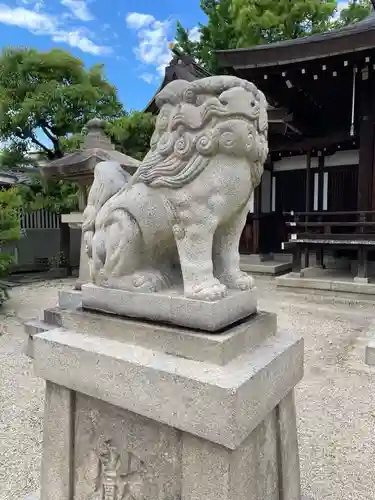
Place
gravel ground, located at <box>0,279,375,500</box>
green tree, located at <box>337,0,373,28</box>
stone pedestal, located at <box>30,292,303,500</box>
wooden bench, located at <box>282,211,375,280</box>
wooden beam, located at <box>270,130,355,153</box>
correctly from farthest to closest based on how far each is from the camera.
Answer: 1. green tree, located at <box>337,0,373,28</box>
2. wooden beam, located at <box>270,130,355,153</box>
3. wooden bench, located at <box>282,211,375,280</box>
4. gravel ground, located at <box>0,279,375,500</box>
5. stone pedestal, located at <box>30,292,303,500</box>

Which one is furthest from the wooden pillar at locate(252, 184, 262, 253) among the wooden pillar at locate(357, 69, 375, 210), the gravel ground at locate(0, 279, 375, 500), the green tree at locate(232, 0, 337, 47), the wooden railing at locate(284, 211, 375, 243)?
the green tree at locate(232, 0, 337, 47)

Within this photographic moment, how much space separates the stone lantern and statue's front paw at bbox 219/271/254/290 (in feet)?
9.10

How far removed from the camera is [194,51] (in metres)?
14.1

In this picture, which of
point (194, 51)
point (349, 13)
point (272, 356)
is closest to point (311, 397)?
point (272, 356)

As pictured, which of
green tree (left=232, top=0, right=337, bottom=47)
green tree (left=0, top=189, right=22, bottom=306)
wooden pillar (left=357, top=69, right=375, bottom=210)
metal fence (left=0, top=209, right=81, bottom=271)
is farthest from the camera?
green tree (left=232, top=0, right=337, bottom=47)

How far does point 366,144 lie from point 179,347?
668 cm

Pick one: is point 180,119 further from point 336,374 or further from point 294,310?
point 294,310

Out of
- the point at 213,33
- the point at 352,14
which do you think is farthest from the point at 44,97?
the point at 352,14

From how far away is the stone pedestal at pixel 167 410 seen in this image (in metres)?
1.07

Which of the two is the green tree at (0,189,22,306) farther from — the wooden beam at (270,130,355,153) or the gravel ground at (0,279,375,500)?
the wooden beam at (270,130,355,153)

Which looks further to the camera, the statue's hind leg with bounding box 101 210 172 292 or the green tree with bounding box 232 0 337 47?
the green tree with bounding box 232 0 337 47

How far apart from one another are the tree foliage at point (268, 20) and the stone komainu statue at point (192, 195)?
428 inches

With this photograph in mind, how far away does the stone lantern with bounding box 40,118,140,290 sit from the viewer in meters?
4.14

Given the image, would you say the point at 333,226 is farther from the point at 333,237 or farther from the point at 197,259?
the point at 197,259
